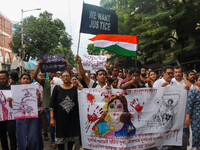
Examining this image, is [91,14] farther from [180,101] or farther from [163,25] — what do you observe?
[163,25]

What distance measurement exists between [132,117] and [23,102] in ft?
7.30

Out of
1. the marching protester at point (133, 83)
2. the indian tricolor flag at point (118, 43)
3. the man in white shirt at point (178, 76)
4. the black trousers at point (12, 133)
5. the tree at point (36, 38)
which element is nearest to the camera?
the marching protester at point (133, 83)

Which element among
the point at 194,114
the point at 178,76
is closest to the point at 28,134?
the point at 194,114

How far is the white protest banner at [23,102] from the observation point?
Answer: 434 centimetres

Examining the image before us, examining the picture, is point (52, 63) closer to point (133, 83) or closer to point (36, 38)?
point (133, 83)

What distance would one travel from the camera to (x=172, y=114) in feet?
14.4

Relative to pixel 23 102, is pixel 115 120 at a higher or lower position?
lower

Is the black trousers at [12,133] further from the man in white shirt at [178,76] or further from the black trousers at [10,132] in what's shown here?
the man in white shirt at [178,76]

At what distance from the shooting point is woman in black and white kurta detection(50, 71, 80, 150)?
13.6 ft

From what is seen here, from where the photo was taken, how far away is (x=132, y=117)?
4.23 m

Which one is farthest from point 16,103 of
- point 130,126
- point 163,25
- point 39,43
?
point 39,43

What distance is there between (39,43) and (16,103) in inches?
1320

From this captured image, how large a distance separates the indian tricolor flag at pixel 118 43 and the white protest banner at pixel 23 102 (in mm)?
1713

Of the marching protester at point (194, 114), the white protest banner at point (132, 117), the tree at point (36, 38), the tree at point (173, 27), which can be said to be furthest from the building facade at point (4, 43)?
the marching protester at point (194, 114)
